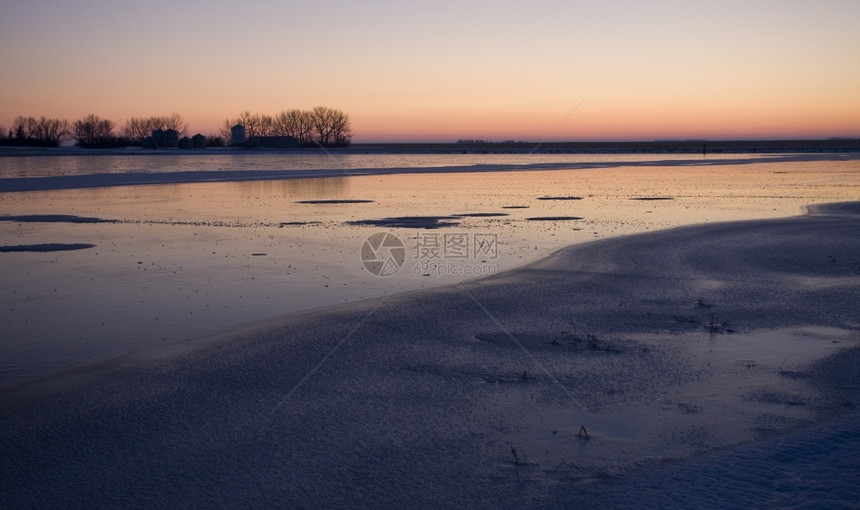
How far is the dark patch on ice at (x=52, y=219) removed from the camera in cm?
1770

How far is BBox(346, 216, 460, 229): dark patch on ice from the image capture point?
16766mm

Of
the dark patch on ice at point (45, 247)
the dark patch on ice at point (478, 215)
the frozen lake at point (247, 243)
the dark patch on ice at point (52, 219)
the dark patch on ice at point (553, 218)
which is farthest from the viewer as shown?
the dark patch on ice at point (478, 215)

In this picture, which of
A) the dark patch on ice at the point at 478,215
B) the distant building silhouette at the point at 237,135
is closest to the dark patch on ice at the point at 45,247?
the dark patch on ice at the point at 478,215

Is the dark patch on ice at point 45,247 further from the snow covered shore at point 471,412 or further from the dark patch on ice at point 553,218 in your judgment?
the dark patch on ice at point 553,218

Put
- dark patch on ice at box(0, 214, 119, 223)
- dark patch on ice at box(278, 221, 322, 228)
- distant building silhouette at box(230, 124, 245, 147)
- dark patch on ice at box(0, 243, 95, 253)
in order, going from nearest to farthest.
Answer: dark patch on ice at box(0, 243, 95, 253) < dark patch on ice at box(278, 221, 322, 228) < dark patch on ice at box(0, 214, 119, 223) < distant building silhouette at box(230, 124, 245, 147)

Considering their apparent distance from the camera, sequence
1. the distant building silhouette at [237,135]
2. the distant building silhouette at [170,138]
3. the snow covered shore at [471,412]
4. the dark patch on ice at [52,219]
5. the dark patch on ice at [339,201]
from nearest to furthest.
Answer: the snow covered shore at [471,412] → the dark patch on ice at [52,219] → the dark patch on ice at [339,201] → the distant building silhouette at [170,138] → the distant building silhouette at [237,135]

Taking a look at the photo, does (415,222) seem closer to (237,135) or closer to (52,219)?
(52,219)

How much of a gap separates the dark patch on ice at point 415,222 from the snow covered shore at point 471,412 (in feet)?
25.6

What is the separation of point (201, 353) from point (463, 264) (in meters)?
5.73

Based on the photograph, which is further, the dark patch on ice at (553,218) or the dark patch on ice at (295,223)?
the dark patch on ice at (553,218)

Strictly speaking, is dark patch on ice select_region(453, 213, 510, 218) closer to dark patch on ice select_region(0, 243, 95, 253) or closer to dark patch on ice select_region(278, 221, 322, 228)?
dark patch on ice select_region(278, 221, 322, 228)

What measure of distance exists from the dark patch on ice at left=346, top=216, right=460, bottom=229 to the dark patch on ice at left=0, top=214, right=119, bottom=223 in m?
6.69

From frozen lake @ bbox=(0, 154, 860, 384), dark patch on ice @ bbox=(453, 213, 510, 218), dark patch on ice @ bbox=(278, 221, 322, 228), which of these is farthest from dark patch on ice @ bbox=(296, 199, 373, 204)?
dark patch on ice @ bbox=(278, 221, 322, 228)

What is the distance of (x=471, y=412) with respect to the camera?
535cm
